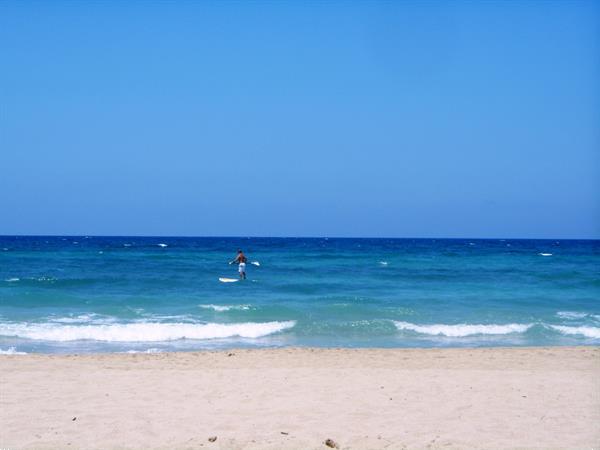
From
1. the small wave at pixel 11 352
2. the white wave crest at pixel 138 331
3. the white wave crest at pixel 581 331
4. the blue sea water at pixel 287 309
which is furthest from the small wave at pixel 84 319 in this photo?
the white wave crest at pixel 581 331

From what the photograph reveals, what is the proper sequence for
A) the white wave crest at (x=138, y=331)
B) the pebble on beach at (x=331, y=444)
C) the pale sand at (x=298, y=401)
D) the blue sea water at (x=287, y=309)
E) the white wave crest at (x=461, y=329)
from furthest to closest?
1. the white wave crest at (x=461, y=329)
2. the blue sea water at (x=287, y=309)
3. the white wave crest at (x=138, y=331)
4. the pale sand at (x=298, y=401)
5. the pebble on beach at (x=331, y=444)

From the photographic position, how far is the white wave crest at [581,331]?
15.9 meters

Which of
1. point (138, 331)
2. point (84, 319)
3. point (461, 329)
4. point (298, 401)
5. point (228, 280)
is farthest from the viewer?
point (228, 280)

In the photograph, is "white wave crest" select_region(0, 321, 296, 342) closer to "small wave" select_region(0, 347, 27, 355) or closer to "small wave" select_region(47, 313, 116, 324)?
"small wave" select_region(47, 313, 116, 324)

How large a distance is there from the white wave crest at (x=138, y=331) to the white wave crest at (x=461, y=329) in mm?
3200

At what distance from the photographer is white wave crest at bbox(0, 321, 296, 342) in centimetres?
1484

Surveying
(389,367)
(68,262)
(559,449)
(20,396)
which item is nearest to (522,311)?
(389,367)

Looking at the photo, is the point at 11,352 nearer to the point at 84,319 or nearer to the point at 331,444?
the point at 84,319

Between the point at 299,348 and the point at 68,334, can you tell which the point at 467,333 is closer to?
the point at 299,348

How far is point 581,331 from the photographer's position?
53.3 feet

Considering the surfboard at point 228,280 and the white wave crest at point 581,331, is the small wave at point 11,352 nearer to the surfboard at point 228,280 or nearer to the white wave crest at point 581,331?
the white wave crest at point 581,331

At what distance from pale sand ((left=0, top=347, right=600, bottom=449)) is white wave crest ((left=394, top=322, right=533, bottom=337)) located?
4.16 m

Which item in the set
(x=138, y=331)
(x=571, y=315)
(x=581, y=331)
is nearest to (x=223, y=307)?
(x=138, y=331)

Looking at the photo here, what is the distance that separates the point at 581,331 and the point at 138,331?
11002 mm
